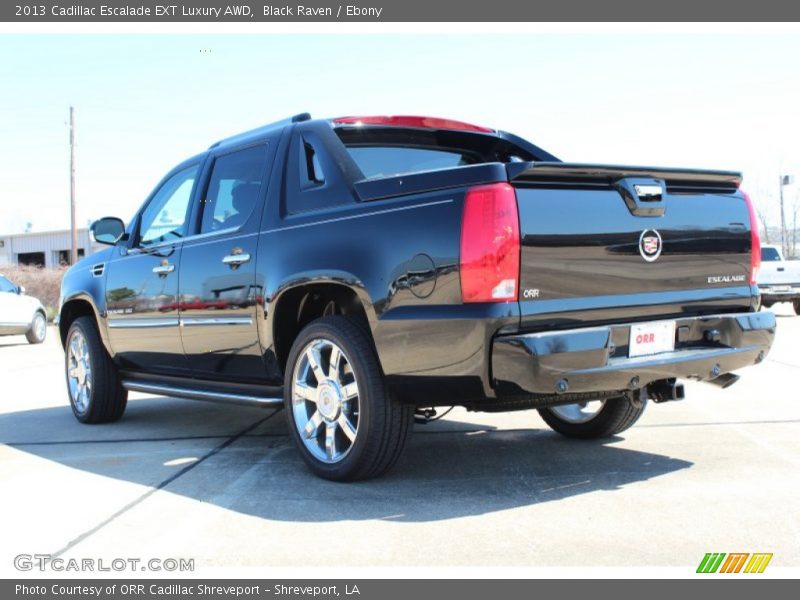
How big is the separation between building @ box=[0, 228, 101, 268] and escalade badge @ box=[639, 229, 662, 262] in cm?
4688

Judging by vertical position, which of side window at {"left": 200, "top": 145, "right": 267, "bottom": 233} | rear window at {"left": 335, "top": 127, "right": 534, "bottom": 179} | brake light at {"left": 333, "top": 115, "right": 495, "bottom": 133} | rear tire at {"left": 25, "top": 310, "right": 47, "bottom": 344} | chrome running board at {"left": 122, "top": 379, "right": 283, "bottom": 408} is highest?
brake light at {"left": 333, "top": 115, "right": 495, "bottom": 133}

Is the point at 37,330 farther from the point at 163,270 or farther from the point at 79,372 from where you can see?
the point at 163,270

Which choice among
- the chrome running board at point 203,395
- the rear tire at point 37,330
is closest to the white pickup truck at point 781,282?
the rear tire at point 37,330

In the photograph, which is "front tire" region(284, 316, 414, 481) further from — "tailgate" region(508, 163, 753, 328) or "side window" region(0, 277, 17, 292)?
"side window" region(0, 277, 17, 292)

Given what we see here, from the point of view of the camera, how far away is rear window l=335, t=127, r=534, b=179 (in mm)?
4781

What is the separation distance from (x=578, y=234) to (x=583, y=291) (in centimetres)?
26

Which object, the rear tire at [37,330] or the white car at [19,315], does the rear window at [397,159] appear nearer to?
the white car at [19,315]

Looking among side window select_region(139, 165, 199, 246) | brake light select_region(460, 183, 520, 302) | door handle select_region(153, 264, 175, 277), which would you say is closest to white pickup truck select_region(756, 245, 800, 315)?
side window select_region(139, 165, 199, 246)

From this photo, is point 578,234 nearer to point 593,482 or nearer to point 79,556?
point 593,482

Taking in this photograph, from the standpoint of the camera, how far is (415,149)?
5035 mm

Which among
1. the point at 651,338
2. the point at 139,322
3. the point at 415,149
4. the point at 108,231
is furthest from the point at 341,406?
the point at 108,231

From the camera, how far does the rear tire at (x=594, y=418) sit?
202 inches

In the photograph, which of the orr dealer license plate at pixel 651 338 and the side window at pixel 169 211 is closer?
the orr dealer license plate at pixel 651 338
